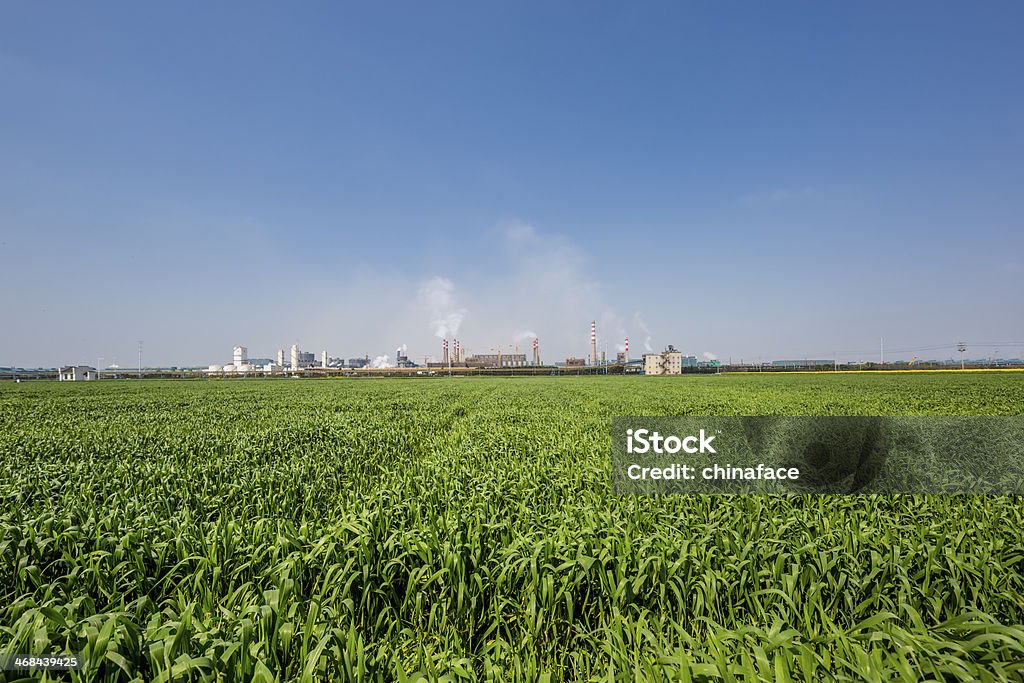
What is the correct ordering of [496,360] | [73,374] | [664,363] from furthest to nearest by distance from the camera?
[496,360] < [664,363] < [73,374]

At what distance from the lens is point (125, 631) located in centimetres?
271

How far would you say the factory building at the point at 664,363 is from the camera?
137500mm

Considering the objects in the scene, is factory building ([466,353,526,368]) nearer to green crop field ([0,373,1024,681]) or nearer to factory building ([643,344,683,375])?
factory building ([643,344,683,375])

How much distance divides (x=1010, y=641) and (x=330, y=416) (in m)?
17.1

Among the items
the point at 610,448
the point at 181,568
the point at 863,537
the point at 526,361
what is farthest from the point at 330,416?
the point at 526,361

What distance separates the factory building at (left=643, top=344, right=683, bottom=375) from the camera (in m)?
138

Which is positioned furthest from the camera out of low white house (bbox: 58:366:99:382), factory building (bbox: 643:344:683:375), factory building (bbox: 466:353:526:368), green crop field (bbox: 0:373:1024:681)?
factory building (bbox: 466:353:526:368)

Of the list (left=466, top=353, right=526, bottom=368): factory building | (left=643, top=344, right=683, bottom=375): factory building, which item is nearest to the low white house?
(left=466, top=353, right=526, bottom=368): factory building

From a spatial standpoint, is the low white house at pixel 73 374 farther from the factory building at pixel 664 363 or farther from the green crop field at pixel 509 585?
the factory building at pixel 664 363

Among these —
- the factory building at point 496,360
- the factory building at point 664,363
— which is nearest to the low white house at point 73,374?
the factory building at point 496,360

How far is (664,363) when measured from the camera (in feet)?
460

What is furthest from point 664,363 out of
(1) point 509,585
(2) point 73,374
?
(2) point 73,374

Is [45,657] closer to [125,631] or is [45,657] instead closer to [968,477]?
[125,631]

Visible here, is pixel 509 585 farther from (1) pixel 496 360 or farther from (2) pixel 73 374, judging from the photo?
(1) pixel 496 360
